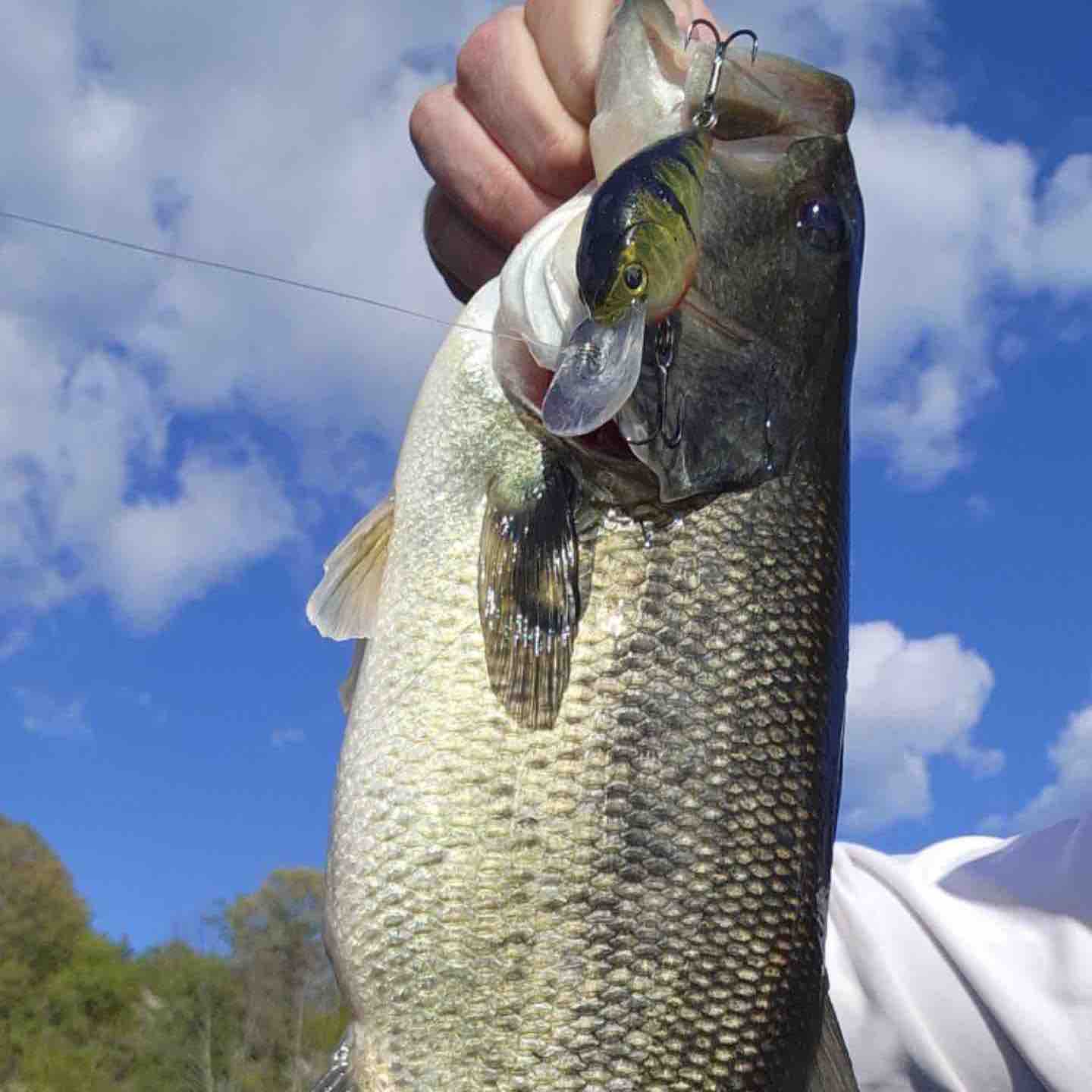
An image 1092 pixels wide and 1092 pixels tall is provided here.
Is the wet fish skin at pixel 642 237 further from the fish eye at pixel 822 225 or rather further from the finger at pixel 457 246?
the finger at pixel 457 246

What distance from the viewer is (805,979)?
6.77 ft

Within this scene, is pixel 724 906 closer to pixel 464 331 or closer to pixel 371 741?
pixel 371 741

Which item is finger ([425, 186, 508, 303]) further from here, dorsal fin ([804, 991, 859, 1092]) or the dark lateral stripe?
dorsal fin ([804, 991, 859, 1092])

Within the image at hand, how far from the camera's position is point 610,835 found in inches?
75.9

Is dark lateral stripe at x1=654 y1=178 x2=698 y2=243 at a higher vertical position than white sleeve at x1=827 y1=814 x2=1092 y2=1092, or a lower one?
higher

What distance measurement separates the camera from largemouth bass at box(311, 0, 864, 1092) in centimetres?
192

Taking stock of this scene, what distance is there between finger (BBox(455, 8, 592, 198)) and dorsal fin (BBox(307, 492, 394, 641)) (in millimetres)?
578

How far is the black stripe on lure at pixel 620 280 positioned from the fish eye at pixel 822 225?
399 millimetres

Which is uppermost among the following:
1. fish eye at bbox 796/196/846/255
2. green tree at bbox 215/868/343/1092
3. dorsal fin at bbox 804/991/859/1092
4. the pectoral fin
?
green tree at bbox 215/868/343/1092

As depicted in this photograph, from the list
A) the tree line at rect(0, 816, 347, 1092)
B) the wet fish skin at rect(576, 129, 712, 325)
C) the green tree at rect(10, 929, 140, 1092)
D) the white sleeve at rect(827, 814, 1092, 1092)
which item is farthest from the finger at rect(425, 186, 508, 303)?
the green tree at rect(10, 929, 140, 1092)

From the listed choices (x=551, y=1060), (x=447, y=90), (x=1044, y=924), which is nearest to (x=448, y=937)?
(x=551, y=1060)

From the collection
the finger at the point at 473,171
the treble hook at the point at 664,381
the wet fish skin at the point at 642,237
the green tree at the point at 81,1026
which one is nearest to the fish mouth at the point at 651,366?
the treble hook at the point at 664,381

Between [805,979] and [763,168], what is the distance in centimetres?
117

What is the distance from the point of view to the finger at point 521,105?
7.52ft
